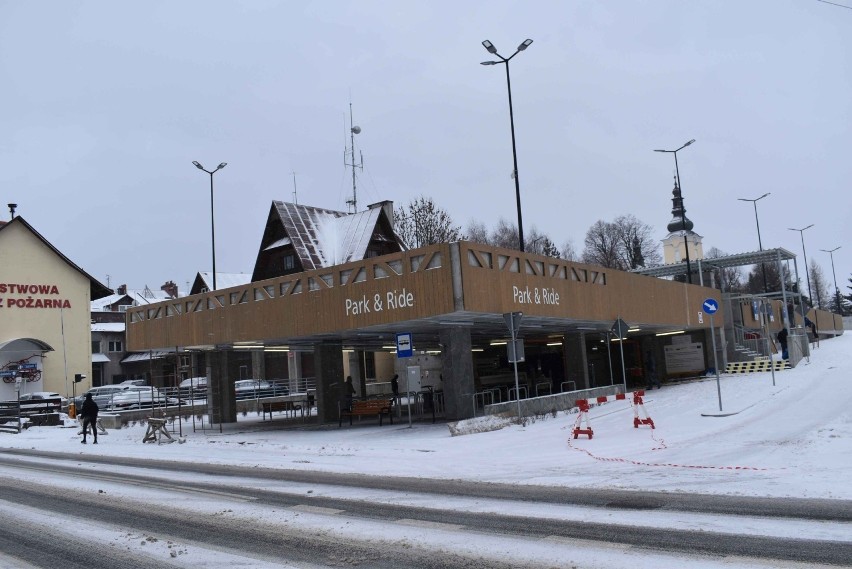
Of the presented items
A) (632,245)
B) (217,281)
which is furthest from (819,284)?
(217,281)

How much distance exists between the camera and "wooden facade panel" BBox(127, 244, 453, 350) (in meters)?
19.7

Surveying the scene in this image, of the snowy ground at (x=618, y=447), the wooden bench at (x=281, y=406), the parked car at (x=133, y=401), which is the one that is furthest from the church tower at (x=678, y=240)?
the parked car at (x=133, y=401)

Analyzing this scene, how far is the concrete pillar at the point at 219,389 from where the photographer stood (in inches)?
1174

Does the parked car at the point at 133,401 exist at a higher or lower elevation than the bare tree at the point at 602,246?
lower

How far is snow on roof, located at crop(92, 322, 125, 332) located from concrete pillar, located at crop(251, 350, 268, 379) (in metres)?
15.5

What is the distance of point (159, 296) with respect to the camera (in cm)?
9519

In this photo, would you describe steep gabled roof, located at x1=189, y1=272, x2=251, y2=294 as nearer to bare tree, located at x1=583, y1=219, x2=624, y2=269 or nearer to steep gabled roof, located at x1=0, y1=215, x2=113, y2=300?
steep gabled roof, located at x1=0, y1=215, x2=113, y2=300

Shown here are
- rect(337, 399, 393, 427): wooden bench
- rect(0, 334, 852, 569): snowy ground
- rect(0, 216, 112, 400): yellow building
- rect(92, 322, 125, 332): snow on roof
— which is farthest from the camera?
rect(92, 322, 125, 332): snow on roof

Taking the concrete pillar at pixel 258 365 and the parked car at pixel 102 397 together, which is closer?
the parked car at pixel 102 397

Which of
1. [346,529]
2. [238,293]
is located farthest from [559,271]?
[346,529]

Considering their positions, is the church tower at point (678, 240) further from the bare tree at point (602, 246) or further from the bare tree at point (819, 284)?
the bare tree at point (819, 284)

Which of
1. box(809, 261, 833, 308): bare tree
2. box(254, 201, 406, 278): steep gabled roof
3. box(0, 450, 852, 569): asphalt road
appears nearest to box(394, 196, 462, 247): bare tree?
box(254, 201, 406, 278): steep gabled roof

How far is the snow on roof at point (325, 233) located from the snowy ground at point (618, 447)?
2158 cm

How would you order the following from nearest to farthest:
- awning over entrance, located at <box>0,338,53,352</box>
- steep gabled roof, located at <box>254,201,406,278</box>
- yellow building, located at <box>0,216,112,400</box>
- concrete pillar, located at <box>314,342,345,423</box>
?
concrete pillar, located at <box>314,342,345,423</box> → awning over entrance, located at <box>0,338,53,352</box> → yellow building, located at <box>0,216,112,400</box> → steep gabled roof, located at <box>254,201,406,278</box>
